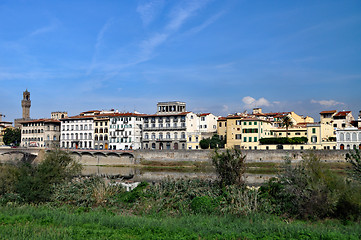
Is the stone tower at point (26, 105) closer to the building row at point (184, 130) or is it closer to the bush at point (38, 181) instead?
the building row at point (184, 130)

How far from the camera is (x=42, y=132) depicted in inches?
4237

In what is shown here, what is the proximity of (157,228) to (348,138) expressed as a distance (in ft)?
210

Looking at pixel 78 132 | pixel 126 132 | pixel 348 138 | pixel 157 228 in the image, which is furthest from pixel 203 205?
pixel 78 132

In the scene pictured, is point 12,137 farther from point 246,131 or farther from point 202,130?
point 246,131

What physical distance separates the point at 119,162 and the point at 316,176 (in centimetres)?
6434

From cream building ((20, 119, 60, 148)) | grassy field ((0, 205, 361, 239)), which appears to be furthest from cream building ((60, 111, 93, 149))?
grassy field ((0, 205, 361, 239))

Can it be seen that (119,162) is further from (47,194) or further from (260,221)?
(260,221)

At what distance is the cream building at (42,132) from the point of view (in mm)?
106625

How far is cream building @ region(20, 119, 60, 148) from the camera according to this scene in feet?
350

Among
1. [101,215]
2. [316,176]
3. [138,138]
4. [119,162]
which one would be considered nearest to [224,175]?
[316,176]

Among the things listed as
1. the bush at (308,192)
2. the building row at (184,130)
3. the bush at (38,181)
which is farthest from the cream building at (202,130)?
the bush at (308,192)

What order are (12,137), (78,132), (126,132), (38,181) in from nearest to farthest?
(38,181) → (126,132) → (78,132) → (12,137)

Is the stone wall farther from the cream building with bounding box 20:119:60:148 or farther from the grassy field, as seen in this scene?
the grassy field

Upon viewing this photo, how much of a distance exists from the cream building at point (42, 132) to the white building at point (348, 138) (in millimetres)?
75887
